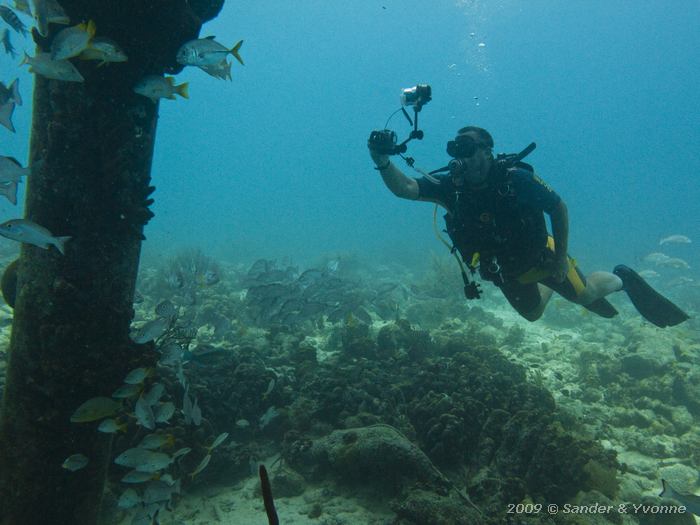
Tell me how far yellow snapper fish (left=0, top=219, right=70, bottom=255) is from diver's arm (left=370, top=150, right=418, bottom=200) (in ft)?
12.5

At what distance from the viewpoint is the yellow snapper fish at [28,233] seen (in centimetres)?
263

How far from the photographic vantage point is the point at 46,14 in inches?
116

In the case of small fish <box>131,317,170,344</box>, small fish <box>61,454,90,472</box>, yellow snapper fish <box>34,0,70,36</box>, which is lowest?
small fish <box>61,454,90,472</box>

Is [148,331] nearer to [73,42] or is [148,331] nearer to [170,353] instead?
[170,353]

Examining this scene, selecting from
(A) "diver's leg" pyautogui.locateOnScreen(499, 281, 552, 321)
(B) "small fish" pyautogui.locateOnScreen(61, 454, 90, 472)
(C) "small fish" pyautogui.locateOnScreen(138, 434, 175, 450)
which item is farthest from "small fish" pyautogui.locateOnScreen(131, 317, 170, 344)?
(A) "diver's leg" pyautogui.locateOnScreen(499, 281, 552, 321)

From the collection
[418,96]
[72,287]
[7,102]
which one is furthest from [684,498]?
[7,102]

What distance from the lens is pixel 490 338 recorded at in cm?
1066

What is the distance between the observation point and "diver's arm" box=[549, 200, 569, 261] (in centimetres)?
556

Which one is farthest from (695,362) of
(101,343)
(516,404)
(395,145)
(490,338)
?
(101,343)

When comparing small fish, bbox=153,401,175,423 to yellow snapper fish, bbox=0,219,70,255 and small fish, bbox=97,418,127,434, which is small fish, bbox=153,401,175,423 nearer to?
small fish, bbox=97,418,127,434

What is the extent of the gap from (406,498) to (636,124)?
6459 inches

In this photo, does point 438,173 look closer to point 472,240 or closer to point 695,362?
point 472,240

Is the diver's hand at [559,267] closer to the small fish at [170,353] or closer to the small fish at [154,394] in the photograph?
the small fish at [170,353]

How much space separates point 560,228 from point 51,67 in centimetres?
634
